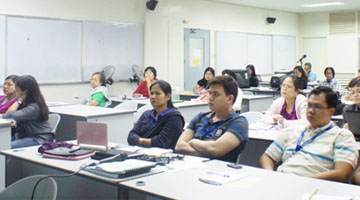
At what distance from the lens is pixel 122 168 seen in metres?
2.15

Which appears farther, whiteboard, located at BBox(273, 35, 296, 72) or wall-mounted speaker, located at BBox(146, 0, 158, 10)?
whiteboard, located at BBox(273, 35, 296, 72)

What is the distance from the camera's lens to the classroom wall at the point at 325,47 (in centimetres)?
1192

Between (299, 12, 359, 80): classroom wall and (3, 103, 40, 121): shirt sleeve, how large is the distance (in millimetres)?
10094

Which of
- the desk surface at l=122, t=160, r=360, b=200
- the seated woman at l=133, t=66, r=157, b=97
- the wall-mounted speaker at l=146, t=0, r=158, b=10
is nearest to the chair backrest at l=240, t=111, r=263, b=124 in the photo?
the desk surface at l=122, t=160, r=360, b=200

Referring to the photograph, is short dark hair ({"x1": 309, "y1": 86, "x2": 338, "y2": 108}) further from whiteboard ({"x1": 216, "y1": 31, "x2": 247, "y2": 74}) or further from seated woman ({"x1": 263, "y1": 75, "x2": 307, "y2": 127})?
whiteboard ({"x1": 216, "y1": 31, "x2": 247, "y2": 74})

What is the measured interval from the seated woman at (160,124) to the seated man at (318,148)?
31.6 inches

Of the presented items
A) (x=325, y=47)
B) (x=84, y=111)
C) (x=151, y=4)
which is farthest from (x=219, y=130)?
(x=325, y=47)

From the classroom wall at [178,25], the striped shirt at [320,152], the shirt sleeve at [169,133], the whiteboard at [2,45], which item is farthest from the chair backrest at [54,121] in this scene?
the classroom wall at [178,25]

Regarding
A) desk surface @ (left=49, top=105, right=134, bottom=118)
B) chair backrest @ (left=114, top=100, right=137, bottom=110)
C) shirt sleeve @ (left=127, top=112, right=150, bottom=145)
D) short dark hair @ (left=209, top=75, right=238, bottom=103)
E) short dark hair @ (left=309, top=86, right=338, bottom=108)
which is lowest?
shirt sleeve @ (left=127, top=112, right=150, bottom=145)

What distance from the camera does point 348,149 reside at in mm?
2406

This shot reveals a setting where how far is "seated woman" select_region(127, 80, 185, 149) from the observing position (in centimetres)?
322

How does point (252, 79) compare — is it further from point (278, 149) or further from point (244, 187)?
point (244, 187)

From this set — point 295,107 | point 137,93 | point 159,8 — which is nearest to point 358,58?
point 159,8

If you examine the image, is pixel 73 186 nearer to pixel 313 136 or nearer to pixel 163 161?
pixel 163 161
